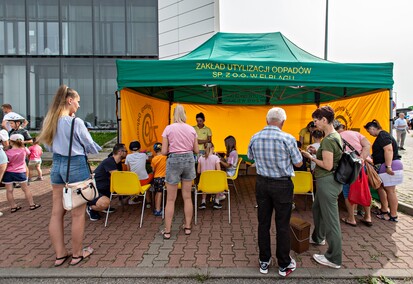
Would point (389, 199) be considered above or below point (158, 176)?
below

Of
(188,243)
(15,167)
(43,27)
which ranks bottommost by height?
(188,243)

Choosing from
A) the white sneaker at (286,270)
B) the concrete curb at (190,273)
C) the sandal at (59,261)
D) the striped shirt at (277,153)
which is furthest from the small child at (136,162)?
the white sneaker at (286,270)

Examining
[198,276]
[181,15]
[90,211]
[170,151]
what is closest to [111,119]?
[181,15]

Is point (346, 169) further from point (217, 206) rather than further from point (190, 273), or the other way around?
point (217, 206)

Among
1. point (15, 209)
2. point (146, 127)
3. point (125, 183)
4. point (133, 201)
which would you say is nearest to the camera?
point (125, 183)

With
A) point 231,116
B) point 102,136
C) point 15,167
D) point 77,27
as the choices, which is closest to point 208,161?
point 15,167

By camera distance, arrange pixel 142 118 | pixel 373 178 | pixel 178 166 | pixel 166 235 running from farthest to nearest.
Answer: pixel 142 118, pixel 373 178, pixel 166 235, pixel 178 166

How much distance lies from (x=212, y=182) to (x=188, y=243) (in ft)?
3.47

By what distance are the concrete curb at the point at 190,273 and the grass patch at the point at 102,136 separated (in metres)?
10.3

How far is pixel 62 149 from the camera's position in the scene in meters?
2.68

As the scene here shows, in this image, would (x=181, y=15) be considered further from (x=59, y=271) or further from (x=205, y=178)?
(x=59, y=271)

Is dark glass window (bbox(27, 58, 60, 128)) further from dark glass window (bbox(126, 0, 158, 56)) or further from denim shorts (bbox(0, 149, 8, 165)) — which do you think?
denim shorts (bbox(0, 149, 8, 165))

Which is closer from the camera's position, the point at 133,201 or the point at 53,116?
the point at 53,116

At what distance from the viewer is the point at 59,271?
276 centimetres
